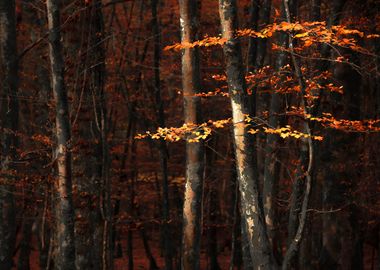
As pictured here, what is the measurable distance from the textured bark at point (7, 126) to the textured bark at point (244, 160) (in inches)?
248

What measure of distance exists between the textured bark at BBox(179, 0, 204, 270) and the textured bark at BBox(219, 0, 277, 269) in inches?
40.4

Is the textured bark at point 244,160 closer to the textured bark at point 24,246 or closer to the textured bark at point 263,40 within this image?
the textured bark at point 263,40

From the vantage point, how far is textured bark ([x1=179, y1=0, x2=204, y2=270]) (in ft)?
32.0

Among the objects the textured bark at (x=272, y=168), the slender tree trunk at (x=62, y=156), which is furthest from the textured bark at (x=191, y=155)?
the textured bark at (x=272, y=168)

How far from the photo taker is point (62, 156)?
10492mm

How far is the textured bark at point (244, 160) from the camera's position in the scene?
8867mm

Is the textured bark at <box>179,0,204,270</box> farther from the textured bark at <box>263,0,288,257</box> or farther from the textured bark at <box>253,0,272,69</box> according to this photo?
the textured bark at <box>253,0,272,69</box>

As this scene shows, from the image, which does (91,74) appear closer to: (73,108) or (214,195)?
(73,108)

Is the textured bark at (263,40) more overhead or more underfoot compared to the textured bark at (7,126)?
more overhead

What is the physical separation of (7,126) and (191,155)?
233 inches

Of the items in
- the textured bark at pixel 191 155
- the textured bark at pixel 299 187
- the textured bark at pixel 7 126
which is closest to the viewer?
the textured bark at pixel 299 187

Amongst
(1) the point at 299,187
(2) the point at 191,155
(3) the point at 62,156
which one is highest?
(3) the point at 62,156

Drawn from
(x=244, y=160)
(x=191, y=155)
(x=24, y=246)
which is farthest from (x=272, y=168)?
(x=24, y=246)

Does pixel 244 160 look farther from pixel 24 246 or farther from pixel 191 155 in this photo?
pixel 24 246
